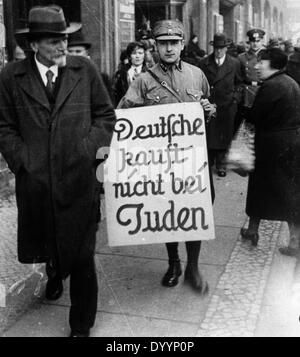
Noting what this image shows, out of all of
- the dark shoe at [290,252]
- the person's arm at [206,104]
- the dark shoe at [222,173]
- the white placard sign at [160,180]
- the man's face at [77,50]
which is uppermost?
the man's face at [77,50]

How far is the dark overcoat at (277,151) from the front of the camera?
498cm

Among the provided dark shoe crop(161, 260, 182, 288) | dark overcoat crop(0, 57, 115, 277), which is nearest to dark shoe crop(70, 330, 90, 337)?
dark overcoat crop(0, 57, 115, 277)

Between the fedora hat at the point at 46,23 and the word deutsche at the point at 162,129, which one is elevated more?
the fedora hat at the point at 46,23

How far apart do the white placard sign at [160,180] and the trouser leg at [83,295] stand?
0.68 m

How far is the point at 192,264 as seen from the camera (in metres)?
4.48

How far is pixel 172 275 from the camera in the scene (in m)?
4.53

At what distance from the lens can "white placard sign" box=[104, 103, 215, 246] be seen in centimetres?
427

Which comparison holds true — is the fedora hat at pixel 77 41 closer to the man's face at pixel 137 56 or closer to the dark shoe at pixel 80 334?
the man's face at pixel 137 56

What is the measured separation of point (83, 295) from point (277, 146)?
2321 millimetres

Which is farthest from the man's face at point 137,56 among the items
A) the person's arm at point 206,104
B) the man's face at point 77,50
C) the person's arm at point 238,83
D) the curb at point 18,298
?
the curb at point 18,298

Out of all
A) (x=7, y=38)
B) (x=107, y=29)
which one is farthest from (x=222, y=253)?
(x=107, y=29)

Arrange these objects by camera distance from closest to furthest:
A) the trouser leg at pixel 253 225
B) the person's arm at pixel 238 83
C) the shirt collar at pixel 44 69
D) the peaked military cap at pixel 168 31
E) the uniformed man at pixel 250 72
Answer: the shirt collar at pixel 44 69 < the peaked military cap at pixel 168 31 < the trouser leg at pixel 253 225 < the person's arm at pixel 238 83 < the uniformed man at pixel 250 72

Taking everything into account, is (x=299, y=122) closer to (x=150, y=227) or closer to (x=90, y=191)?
(x=150, y=227)
